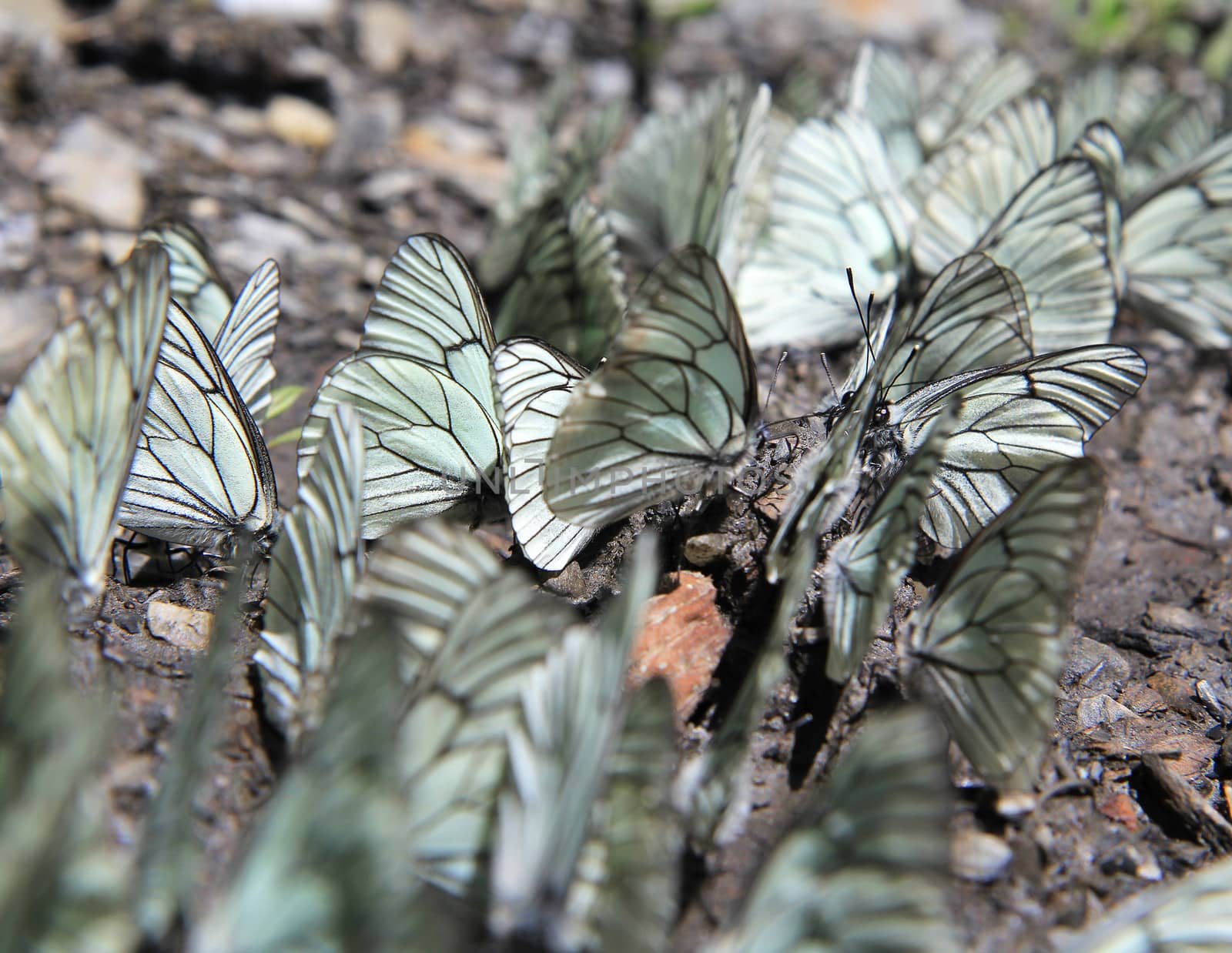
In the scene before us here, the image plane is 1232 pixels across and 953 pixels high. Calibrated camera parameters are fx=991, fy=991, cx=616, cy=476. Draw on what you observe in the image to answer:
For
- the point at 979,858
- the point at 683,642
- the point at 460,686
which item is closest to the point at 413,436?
the point at 683,642

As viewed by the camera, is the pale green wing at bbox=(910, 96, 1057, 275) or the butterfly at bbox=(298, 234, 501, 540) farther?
the pale green wing at bbox=(910, 96, 1057, 275)

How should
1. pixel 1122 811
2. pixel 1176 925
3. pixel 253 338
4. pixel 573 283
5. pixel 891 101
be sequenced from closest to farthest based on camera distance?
pixel 1176 925 → pixel 1122 811 → pixel 253 338 → pixel 573 283 → pixel 891 101

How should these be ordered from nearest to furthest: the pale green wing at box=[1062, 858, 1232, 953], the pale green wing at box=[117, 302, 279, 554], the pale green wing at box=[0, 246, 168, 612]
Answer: the pale green wing at box=[1062, 858, 1232, 953]
the pale green wing at box=[0, 246, 168, 612]
the pale green wing at box=[117, 302, 279, 554]

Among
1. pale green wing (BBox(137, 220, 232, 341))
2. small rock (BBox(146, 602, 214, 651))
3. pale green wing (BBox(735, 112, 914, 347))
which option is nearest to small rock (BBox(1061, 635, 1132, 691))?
pale green wing (BBox(735, 112, 914, 347))

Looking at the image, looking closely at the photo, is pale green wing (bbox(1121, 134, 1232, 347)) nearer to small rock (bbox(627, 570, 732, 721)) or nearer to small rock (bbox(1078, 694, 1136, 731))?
small rock (bbox(1078, 694, 1136, 731))

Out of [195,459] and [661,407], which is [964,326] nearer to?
[661,407]

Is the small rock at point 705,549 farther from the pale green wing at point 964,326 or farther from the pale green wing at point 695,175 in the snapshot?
the pale green wing at point 695,175

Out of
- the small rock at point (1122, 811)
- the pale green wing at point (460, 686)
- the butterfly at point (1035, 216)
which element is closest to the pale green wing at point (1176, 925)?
the small rock at point (1122, 811)
